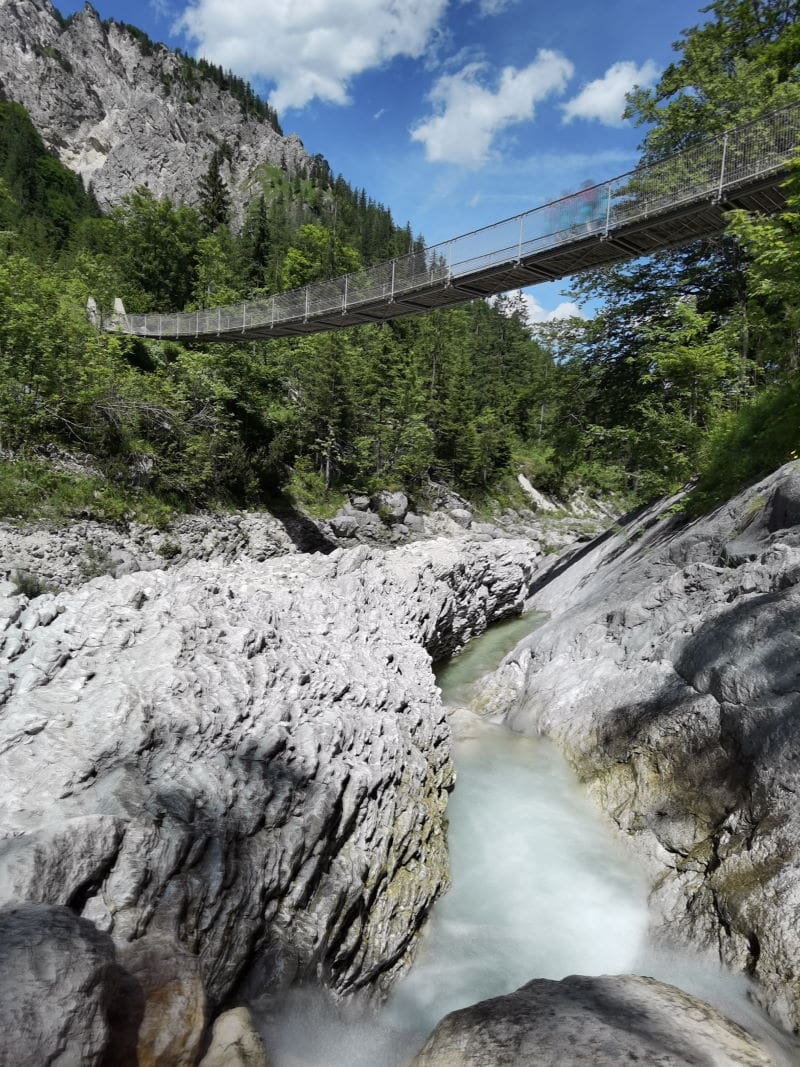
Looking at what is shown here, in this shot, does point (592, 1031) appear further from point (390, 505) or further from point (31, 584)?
point (390, 505)

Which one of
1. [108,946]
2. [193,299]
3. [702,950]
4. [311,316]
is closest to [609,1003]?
[702,950]

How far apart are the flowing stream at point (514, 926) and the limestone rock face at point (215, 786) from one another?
0.88ft

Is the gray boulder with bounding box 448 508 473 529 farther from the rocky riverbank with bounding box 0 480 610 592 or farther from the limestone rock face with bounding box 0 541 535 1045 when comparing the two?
the limestone rock face with bounding box 0 541 535 1045

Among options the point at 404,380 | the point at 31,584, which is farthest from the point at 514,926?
the point at 404,380

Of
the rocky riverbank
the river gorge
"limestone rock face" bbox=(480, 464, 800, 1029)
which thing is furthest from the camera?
the rocky riverbank

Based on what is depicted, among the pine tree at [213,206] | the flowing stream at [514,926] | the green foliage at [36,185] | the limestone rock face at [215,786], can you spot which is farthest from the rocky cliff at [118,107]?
the flowing stream at [514,926]

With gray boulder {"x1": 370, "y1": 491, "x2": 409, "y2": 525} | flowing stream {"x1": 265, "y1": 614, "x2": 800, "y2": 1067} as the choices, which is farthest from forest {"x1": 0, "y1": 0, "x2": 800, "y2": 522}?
flowing stream {"x1": 265, "y1": 614, "x2": 800, "y2": 1067}

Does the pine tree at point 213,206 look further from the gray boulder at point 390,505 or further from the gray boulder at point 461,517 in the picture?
the gray boulder at point 461,517

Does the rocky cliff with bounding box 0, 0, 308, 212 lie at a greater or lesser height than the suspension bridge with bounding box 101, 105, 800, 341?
greater

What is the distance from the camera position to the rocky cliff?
8900 cm

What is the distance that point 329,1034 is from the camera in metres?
3.85

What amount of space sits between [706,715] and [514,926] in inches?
111

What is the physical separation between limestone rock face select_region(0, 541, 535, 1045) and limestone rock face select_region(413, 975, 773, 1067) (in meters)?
1.15

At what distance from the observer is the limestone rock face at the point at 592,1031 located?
3.12 metres
